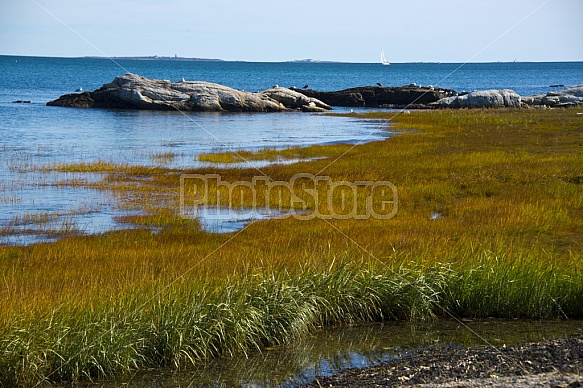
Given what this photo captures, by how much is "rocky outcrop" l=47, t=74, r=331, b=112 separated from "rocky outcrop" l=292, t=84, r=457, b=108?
29.0ft

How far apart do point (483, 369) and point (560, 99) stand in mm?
63709

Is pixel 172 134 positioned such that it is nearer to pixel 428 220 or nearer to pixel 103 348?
pixel 428 220

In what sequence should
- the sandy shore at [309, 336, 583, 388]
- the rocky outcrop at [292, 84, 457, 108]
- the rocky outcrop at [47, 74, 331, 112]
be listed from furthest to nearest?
the rocky outcrop at [292, 84, 457, 108] → the rocky outcrop at [47, 74, 331, 112] → the sandy shore at [309, 336, 583, 388]

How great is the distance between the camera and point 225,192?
23.9 metres

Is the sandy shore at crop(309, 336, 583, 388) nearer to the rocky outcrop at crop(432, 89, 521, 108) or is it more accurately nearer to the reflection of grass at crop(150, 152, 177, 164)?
the reflection of grass at crop(150, 152, 177, 164)

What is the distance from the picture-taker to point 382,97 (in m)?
83.4


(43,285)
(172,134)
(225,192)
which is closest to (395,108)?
(172,134)

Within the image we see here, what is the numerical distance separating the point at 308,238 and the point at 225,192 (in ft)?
25.1

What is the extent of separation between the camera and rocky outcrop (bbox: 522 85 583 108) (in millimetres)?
66438

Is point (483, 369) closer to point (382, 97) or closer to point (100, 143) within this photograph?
point (100, 143)

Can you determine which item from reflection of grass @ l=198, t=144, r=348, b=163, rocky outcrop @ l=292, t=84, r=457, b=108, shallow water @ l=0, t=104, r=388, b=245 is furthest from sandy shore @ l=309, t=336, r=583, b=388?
rocky outcrop @ l=292, t=84, r=457, b=108

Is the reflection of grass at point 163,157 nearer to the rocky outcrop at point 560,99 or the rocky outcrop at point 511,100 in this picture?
the rocky outcrop at point 511,100

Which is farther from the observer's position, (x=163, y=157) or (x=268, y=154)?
(x=268, y=154)

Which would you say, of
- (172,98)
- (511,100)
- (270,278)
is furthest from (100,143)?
(511,100)
